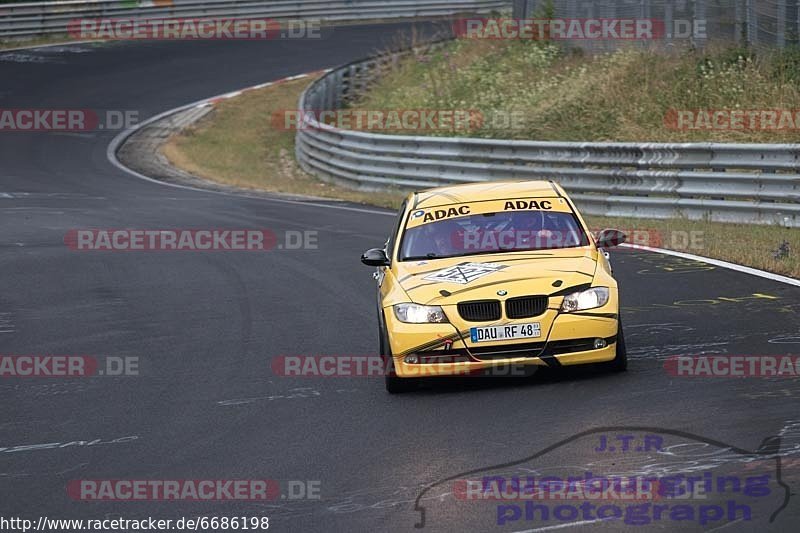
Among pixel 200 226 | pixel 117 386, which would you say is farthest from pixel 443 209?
pixel 200 226

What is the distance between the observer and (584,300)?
884 cm

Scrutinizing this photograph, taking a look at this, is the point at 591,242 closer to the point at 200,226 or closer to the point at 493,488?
the point at 493,488

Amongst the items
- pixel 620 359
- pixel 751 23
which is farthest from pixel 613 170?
pixel 620 359

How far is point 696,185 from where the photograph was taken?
1802 centimetres

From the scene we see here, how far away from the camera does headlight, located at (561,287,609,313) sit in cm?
879

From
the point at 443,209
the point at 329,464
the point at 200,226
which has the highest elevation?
the point at 443,209

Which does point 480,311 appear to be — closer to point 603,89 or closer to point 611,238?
point 611,238

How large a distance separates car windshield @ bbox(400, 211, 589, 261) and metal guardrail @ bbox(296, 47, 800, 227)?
7372 mm

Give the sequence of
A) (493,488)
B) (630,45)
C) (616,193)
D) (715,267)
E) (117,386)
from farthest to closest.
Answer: (630,45) → (616,193) → (715,267) → (117,386) → (493,488)

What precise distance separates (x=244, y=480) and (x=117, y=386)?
3161 millimetres

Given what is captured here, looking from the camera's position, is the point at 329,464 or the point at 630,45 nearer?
the point at 329,464

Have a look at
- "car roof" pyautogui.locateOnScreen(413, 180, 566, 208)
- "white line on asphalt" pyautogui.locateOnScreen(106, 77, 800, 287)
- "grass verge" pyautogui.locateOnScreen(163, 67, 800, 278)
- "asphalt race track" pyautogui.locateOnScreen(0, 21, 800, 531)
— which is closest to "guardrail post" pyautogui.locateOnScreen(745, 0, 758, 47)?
"grass verge" pyautogui.locateOnScreen(163, 67, 800, 278)

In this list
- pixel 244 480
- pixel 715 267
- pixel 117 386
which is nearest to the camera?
pixel 244 480

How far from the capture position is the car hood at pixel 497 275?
883 cm
